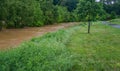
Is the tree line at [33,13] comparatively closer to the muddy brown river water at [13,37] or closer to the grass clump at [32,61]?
the muddy brown river water at [13,37]

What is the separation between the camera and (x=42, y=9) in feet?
151

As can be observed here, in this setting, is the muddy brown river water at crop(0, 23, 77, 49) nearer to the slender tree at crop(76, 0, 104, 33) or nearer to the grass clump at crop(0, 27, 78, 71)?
the slender tree at crop(76, 0, 104, 33)

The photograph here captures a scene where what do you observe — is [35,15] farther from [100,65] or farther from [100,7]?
[100,65]

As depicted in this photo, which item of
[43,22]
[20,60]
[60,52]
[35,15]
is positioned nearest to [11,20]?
[35,15]

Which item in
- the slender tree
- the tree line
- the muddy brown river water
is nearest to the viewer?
the muddy brown river water

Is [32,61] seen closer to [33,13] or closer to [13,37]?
[13,37]

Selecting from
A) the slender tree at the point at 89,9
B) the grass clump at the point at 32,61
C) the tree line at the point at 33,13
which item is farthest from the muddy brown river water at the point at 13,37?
the grass clump at the point at 32,61

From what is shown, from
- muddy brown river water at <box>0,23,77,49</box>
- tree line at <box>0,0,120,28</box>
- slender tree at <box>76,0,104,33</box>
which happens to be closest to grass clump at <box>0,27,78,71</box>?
muddy brown river water at <box>0,23,77,49</box>

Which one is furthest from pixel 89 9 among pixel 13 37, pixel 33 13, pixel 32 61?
pixel 33 13

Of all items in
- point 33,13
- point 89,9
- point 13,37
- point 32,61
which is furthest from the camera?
point 33,13

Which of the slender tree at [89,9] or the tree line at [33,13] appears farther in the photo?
the tree line at [33,13]

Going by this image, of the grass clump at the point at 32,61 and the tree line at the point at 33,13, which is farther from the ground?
the grass clump at the point at 32,61

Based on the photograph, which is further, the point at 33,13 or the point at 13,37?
the point at 33,13

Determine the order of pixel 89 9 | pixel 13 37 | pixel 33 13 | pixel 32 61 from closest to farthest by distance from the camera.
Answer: pixel 32 61
pixel 13 37
pixel 89 9
pixel 33 13
